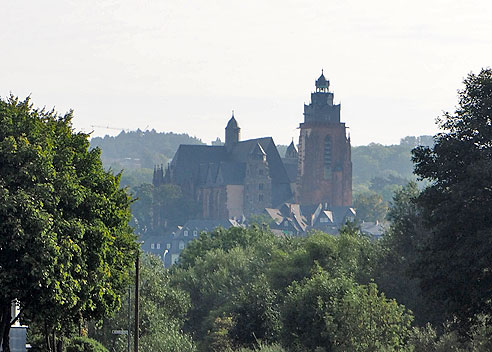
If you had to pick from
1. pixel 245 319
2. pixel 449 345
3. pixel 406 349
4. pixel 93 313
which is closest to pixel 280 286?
pixel 245 319

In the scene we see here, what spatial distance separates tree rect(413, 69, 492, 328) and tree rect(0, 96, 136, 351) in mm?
9698

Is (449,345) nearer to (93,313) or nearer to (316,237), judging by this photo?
(93,313)

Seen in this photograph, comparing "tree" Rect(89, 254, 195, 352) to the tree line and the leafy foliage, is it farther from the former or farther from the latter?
the tree line

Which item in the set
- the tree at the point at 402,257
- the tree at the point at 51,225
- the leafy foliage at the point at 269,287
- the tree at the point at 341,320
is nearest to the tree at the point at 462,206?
the tree at the point at 51,225

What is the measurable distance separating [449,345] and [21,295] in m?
18.4

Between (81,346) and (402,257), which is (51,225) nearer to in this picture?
(81,346)

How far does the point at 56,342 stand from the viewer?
4481 cm

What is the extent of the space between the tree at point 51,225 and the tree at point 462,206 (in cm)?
970

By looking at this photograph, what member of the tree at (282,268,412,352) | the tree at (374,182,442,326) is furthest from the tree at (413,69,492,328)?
the tree at (374,182,442,326)

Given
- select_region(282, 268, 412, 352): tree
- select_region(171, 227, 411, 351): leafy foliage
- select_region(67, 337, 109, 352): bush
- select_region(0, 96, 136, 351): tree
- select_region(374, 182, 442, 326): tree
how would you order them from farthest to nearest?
select_region(374, 182, 442, 326): tree < select_region(171, 227, 411, 351): leafy foliage < select_region(282, 268, 412, 352): tree < select_region(67, 337, 109, 352): bush < select_region(0, 96, 136, 351): tree

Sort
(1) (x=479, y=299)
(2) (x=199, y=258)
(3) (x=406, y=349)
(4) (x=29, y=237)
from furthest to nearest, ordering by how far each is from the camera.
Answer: (2) (x=199, y=258)
(3) (x=406, y=349)
(1) (x=479, y=299)
(4) (x=29, y=237)

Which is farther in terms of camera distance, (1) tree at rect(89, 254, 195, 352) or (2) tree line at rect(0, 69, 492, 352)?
(1) tree at rect(89, 254, 195, 352)

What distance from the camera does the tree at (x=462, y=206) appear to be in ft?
113

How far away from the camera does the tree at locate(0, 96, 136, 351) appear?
31.3 m
